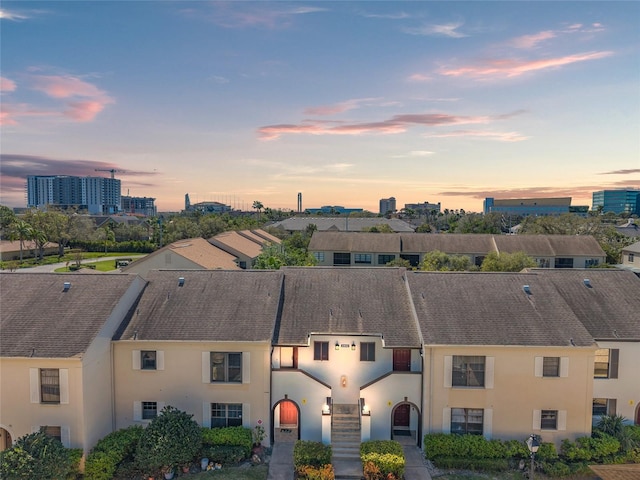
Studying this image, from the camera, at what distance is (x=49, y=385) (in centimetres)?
1966

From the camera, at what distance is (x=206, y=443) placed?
20750 millimetres

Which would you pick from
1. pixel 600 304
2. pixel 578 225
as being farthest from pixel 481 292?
pixel 578 225

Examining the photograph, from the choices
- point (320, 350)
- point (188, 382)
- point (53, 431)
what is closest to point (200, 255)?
point (188, 382)

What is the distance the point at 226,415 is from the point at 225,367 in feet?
7.96

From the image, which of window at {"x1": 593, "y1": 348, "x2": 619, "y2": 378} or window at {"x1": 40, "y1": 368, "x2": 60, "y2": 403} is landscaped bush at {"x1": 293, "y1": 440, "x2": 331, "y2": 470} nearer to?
window at {"x1": 40, "y1": 368, "x2": 60, "y2": 403}

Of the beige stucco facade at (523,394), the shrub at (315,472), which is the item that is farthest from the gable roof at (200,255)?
the beige stucco facade at (523,394)

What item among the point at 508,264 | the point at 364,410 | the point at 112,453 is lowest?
the point at 112,453

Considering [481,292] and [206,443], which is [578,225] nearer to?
[481,292]

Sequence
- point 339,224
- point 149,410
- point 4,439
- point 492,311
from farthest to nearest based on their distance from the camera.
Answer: point 339,224, point 492,311, point 149,410, point 4,439

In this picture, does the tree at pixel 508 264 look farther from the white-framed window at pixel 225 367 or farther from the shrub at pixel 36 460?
the shrub at pixel 36 460

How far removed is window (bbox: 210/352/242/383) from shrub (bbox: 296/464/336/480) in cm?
533

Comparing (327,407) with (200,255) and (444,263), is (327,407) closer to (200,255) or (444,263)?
(444,263)

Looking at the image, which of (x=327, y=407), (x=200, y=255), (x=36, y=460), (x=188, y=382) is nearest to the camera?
(x=36, y=460)

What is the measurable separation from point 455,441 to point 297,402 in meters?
7.73
